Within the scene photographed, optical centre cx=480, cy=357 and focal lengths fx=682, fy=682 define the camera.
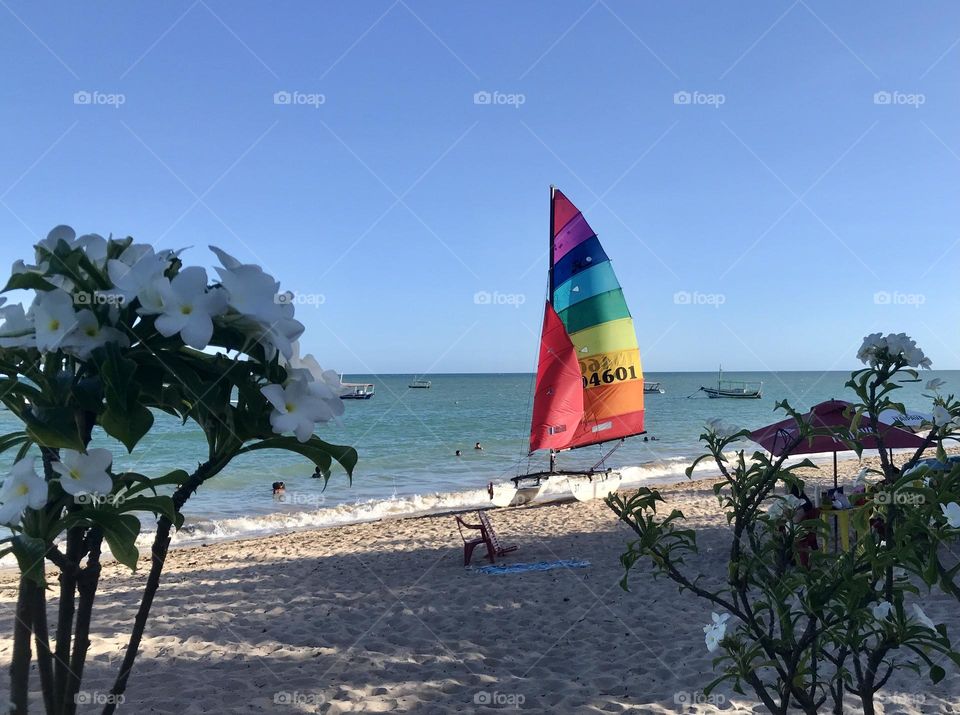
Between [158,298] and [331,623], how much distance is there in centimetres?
502

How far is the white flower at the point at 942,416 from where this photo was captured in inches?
67.3

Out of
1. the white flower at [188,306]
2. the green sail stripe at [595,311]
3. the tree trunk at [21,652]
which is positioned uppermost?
the green sail stripe at [595,311]

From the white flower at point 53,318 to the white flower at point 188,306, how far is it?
0.11m


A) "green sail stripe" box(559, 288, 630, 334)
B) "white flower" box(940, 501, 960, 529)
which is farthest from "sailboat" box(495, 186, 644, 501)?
"white flower" box(940, 501, 960, 529)

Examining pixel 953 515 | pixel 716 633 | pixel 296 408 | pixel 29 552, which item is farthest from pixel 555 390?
pixel 29 552

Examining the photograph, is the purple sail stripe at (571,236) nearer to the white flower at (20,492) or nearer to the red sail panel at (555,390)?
the red sail panel at (555,390)

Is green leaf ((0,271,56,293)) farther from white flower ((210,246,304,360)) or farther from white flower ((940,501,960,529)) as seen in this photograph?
white flower ((940,501,960,529))

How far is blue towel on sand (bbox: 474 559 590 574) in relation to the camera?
23.4 ft

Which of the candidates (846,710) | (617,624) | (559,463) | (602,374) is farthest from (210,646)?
(559,463)

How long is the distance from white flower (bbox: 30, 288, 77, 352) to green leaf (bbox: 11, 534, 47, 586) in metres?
0.27

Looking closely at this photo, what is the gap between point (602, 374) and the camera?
43.7ft

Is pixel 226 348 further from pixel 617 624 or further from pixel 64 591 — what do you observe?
pixel 617 624

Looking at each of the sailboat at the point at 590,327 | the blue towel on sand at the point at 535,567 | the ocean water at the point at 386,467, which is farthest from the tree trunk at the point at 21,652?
the sailboat at the point at 590,327

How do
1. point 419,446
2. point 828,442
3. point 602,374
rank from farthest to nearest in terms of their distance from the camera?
point 419,446, point 602,374, point 828,442
